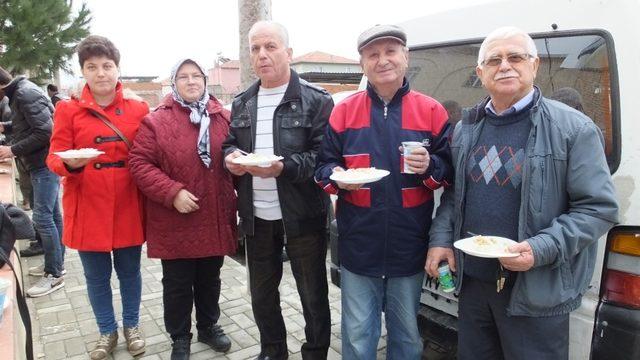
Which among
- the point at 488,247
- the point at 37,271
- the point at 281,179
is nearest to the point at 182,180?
the point at 281,179

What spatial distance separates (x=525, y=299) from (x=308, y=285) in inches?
54.5

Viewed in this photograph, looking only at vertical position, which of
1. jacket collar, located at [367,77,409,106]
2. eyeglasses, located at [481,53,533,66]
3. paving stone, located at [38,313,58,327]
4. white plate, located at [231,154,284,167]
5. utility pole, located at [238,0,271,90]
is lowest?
paving stone, located at [38,313,58,327]

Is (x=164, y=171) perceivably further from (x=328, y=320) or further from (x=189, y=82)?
(x=328, y=320)

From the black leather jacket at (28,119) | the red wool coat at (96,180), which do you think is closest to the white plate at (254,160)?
the red wool coat at (96,180)

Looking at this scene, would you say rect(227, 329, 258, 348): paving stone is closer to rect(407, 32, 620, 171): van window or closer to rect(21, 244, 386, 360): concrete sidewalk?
rect(21, 244, 386, 360): concrete sidewalk

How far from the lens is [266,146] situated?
9.15 ft

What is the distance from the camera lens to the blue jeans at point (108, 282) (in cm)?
321

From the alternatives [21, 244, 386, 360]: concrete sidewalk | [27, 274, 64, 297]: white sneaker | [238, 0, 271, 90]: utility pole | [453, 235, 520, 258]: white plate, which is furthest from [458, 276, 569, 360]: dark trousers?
[27, 274, 64, 297]: white sneaker

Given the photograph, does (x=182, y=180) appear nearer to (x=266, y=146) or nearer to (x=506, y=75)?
(x=266, y=146)

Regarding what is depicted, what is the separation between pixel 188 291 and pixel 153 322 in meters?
0.95

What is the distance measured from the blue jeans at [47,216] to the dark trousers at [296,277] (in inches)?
105

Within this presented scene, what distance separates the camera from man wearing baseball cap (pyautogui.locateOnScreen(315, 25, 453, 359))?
2.29m

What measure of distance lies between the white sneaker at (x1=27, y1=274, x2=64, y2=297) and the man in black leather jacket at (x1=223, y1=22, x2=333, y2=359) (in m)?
2.58

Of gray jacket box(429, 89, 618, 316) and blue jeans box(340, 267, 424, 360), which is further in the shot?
blue jeans box(340, 267, 424, 360)
